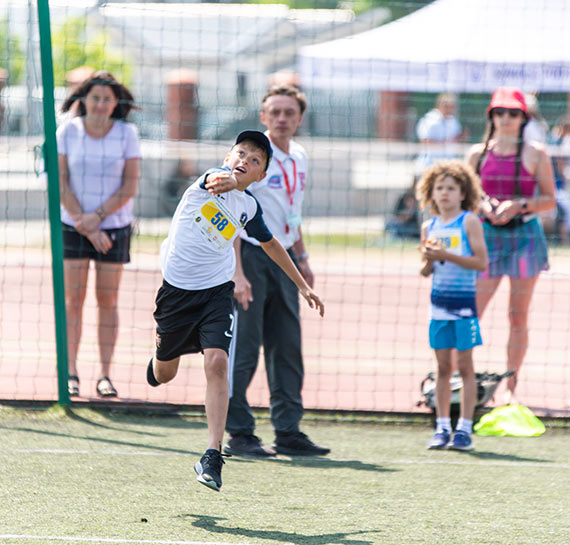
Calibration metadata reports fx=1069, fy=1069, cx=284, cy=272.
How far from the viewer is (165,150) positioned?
18.6 metres

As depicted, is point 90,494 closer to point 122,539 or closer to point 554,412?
point 122,539

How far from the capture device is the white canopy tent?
13484mm

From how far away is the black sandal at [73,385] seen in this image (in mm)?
7039

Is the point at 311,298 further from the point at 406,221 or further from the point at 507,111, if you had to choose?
the point at 406,221

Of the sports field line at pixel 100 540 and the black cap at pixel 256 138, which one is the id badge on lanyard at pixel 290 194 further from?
the sports field line at pixel 100 540

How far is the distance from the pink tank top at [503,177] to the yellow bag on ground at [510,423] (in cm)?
143

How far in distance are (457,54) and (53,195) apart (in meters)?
8.24

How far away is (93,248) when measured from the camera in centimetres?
725

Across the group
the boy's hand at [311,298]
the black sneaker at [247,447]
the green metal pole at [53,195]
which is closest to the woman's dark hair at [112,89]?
the green metal pole at [53,195]

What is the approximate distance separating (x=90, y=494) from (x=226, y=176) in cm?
159

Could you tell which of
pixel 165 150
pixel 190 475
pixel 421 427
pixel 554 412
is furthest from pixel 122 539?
pixel 165 150

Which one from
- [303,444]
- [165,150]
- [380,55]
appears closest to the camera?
[303,444]

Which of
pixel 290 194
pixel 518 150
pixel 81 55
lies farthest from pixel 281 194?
pixel 81 55

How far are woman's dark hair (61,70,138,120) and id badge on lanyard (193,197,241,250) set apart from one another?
251cm
